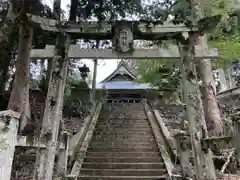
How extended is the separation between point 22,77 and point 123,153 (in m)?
3.43

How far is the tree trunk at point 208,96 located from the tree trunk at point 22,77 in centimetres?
448

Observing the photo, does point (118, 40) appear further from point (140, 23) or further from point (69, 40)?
point (69, 40)

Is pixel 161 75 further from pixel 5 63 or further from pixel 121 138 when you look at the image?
pixel 5 63

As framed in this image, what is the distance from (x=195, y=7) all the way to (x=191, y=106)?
360 cm

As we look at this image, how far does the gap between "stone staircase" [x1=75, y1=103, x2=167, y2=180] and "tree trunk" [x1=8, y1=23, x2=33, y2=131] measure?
2140 millimetres

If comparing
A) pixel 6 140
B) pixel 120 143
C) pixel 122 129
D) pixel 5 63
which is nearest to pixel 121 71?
pixel 5 63

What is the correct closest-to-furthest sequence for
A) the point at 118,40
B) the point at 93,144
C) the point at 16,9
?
the point at 118,40 → the point at 16,9 → the point at 93,144

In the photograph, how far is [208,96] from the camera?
24.0 feet

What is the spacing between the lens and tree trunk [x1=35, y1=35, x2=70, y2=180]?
15.6ft

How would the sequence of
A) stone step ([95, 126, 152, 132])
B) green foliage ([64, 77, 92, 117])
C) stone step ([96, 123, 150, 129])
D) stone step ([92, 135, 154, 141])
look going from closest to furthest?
stone step ([92, 135, 154, 141]), stone step ([95, 126, 152, 132]), stone step ([96, 123, 150, 129]), green foliage ([64, 77, 92, 117])

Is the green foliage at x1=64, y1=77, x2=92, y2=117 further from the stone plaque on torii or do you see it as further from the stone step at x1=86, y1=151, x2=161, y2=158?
the stone plaque on torii

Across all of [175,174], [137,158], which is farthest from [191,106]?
[137,158]

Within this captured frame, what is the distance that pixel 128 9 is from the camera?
7.40 meters

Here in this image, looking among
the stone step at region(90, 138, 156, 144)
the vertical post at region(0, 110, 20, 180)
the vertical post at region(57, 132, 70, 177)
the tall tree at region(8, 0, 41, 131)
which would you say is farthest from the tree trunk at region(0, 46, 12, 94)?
the vertical post at region(0, 110, 20, 180)
